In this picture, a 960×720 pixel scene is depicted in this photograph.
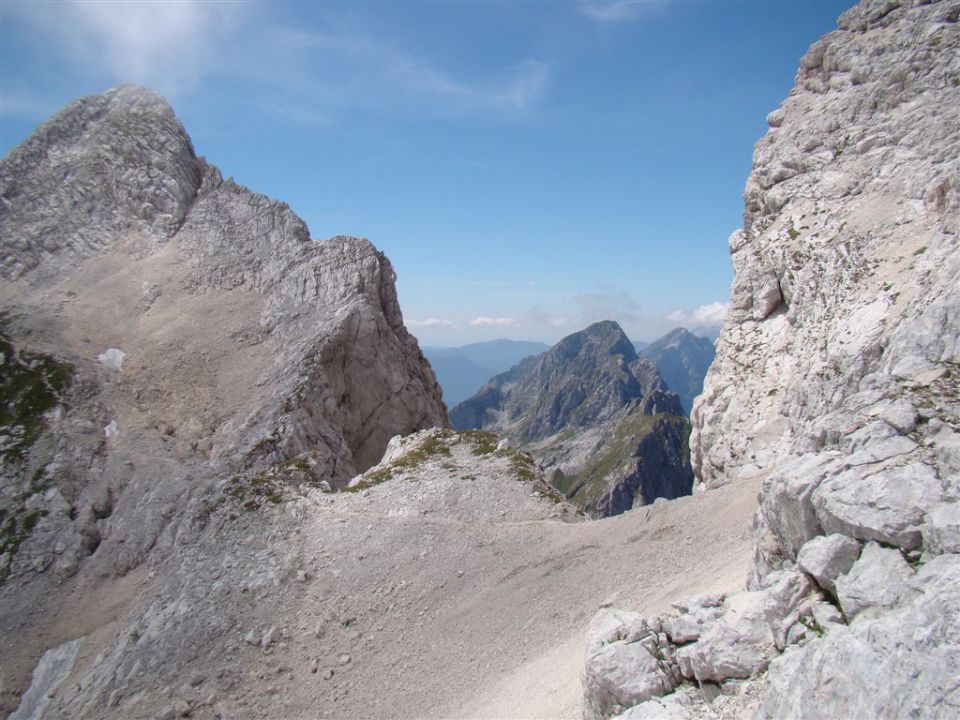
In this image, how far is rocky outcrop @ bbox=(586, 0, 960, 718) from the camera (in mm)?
9609

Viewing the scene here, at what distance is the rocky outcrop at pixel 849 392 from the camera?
378 inches

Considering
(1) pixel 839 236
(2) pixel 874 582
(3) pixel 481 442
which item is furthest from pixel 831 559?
(3) pixel 481 442

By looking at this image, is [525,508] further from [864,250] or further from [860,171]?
[860,171]

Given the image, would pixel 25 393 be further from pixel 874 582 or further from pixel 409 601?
pixel 874 582

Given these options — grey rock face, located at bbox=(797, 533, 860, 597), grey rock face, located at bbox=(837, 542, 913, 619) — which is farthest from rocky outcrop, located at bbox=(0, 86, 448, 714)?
grey rock face, located at bbox=(837, 542, 913, 619)

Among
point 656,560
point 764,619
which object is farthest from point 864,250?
point 764,619

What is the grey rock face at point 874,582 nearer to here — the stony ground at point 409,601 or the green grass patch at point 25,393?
the stony ground at point 409,601

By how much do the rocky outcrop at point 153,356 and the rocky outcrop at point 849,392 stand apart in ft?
80.0

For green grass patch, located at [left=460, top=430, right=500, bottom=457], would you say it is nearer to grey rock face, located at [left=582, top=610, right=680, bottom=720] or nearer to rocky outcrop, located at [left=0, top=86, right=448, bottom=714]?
rocky outcrop, located at [left=0, top=86, right=448, bottom=714]

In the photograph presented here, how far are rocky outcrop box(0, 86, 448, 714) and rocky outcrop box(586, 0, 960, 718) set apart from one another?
960 inches

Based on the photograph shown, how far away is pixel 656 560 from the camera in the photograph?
81.7ft

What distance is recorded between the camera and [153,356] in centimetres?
5709

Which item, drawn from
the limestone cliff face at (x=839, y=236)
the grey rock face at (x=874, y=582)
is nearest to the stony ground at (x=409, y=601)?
the limestone cliff face at (x=839, y=236)

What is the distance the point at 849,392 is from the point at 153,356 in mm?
57675
